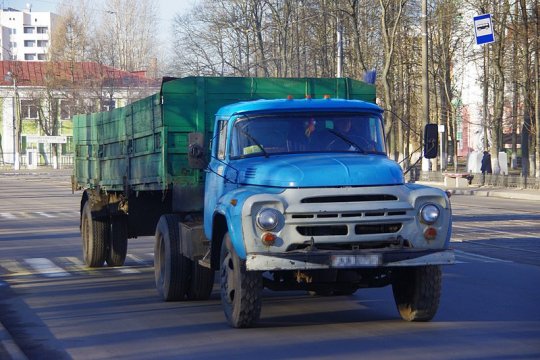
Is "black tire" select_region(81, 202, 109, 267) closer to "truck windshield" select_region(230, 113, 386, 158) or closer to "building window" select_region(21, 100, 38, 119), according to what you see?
"truck windshield" select_region(230, 113, 386, 158)

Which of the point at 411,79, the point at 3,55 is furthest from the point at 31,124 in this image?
the point at 3,55

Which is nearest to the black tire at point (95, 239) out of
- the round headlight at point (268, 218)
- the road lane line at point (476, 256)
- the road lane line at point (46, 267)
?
the road lane line at point (46, 267)

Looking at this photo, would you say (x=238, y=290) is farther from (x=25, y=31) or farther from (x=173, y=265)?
(x=25, y=31)

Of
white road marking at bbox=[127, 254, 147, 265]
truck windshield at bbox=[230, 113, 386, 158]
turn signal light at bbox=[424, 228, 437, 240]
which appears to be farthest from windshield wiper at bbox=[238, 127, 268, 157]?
white road marking at bbox=[127, 254, 147, 265]

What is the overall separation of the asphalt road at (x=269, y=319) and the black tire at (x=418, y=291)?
145mm

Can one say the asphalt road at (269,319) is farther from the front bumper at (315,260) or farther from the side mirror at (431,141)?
the side mirror at (431,141)

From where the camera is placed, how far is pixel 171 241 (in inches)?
511

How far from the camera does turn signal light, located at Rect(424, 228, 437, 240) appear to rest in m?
10.4

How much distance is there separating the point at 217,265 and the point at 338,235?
6.09 ft

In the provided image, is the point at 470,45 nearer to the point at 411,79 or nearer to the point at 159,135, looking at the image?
the point at 411,79

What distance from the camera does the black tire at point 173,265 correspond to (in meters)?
12.9

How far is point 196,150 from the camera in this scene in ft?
37.6

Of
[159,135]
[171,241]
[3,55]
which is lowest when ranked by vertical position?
[171,241]

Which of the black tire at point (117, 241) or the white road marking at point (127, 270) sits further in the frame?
the black tire at point (117, 241)
